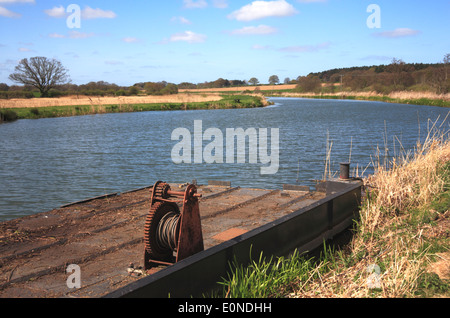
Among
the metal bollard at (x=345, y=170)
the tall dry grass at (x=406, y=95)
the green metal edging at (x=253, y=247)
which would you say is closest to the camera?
the green metal edging at (x=253, y=247)

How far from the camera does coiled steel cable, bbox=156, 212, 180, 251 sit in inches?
206

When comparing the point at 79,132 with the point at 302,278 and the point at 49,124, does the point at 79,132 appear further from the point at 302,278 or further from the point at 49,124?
the point at 302,278

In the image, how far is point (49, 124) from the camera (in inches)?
1569

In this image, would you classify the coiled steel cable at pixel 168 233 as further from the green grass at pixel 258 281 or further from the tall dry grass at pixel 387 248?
the tall dry grass at pixel 387 248

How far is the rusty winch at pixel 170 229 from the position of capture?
515 cm

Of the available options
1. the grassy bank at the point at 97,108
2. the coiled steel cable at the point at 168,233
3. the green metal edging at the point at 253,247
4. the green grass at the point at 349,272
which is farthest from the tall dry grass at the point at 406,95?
the coiled steel cable at the point at 168,233

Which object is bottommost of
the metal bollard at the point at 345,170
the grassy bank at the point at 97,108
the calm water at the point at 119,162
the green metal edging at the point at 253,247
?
the calm water at the point at 119,162

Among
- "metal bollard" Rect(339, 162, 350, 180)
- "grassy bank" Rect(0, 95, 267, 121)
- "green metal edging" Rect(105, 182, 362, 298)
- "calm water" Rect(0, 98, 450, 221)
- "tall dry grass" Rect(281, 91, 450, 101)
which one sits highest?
"tall dry grass" Rect(281, 91, 450, 101)

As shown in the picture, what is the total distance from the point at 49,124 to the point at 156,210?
125 feet

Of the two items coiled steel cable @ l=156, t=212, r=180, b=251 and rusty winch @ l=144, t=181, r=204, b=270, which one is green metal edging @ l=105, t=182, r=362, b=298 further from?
coiled steel cable @ l=156, t=212, r=180, b=251

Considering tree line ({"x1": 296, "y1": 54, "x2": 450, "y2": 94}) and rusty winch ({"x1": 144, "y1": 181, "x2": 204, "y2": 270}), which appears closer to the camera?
rusty winch ({"x1": 144, "y1": 181, "x2": 204, "y2": 270})

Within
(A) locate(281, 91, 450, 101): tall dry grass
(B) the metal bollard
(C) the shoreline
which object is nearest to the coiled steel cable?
(B) the metal bollard
